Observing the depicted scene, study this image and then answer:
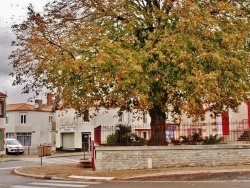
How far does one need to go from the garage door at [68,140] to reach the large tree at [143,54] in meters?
32.7

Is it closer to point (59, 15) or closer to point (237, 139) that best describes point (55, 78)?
point (59, 15)

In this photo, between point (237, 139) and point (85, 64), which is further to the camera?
point (237, 139)

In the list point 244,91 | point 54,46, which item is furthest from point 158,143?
point 54,46

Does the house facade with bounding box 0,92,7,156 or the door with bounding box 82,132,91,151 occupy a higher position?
the house facade with bounding box 0,92,7,156

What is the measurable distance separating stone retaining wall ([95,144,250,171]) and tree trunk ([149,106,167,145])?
0.79m

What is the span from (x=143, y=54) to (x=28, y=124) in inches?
1981

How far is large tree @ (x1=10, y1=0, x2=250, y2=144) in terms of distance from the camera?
19422 millimetres

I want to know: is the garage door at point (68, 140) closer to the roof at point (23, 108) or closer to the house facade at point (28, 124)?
the house facade at point (28, 124)

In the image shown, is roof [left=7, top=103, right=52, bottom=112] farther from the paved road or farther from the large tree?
the paved road

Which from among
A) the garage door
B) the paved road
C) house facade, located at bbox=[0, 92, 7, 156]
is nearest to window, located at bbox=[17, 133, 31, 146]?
the garage door

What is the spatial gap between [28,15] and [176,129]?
31.6ft

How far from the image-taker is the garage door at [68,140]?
55.3m

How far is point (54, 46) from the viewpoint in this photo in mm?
21984

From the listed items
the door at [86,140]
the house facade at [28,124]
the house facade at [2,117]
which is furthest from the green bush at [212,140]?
the house facade at [28,124]
